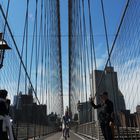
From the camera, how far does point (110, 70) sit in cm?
502

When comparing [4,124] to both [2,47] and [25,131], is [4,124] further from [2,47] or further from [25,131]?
[25,131]

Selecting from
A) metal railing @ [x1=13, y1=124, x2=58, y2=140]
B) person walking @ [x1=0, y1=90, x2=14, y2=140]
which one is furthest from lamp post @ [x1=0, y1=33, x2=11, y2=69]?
person walking @ [x1=0, y1=90, x2=14, y2=140]

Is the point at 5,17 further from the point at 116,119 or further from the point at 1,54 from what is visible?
the point at 116,119

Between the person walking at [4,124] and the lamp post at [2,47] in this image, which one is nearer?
the person walking at [4,124]

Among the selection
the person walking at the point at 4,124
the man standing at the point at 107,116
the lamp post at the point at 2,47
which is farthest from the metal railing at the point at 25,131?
the person walking at the point at 4,124

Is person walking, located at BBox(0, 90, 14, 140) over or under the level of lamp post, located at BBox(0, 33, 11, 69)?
under

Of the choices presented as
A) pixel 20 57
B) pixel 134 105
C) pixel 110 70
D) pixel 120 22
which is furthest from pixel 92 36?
pixel 134 105

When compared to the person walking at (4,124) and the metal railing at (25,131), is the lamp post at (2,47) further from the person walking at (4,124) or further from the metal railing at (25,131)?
the person walking at (4,124)

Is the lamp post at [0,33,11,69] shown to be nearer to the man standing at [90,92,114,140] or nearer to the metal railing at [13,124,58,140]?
the metal railing at [13,124,58,140]

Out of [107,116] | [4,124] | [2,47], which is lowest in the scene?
[4,124]

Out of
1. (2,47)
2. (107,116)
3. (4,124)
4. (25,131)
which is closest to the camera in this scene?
(4,124)

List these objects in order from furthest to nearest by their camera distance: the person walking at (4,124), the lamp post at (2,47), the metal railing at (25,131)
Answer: the metal railing at (25,131), the lamp post at (2,47), the person walking at (4,124)

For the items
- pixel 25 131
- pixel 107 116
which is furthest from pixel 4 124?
pixel 25 131

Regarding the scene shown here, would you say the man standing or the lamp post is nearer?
the man standing
